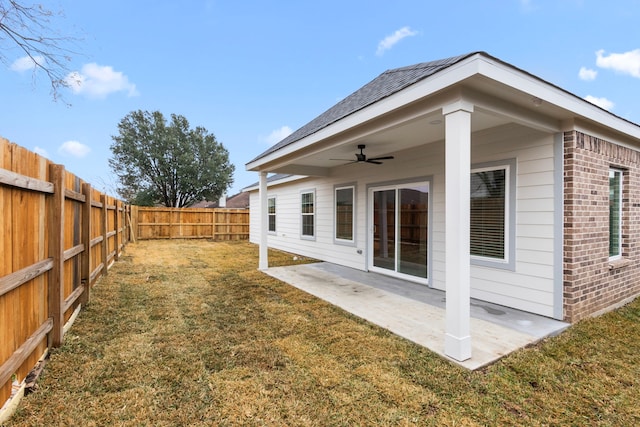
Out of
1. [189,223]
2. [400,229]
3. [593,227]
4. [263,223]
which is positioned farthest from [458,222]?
[189,223]

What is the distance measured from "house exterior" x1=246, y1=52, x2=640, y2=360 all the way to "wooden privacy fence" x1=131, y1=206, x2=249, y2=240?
1075cm

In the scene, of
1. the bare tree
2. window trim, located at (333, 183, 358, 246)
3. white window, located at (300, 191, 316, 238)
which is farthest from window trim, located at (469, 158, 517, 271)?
the bare tree

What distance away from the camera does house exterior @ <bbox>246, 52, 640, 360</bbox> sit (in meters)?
2.98

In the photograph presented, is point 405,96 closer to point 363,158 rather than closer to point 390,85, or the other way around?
point 390,85

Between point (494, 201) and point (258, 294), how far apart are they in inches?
165

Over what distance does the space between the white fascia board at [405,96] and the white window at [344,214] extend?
274 centimetres

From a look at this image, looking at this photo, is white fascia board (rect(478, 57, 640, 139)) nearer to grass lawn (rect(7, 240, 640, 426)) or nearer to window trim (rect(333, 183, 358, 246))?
grass lawn (rect(7, 240, 640, 426))

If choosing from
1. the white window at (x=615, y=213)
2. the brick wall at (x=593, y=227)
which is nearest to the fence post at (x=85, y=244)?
the brick wall at (x=593, y=227)

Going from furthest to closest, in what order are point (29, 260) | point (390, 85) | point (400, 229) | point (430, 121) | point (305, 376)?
point (400, 229)
point (390, 85)
point (430, 121)
point (305, 376)
point (29, 260)

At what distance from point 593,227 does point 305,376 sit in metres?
4.42

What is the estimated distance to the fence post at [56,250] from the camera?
2850 mm

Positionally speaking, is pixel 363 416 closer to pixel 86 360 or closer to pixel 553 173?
pixel 86 360

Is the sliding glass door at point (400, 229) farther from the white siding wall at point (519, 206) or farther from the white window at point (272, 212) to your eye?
the white window at point (272, 212)

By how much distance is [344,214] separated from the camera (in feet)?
26.8
